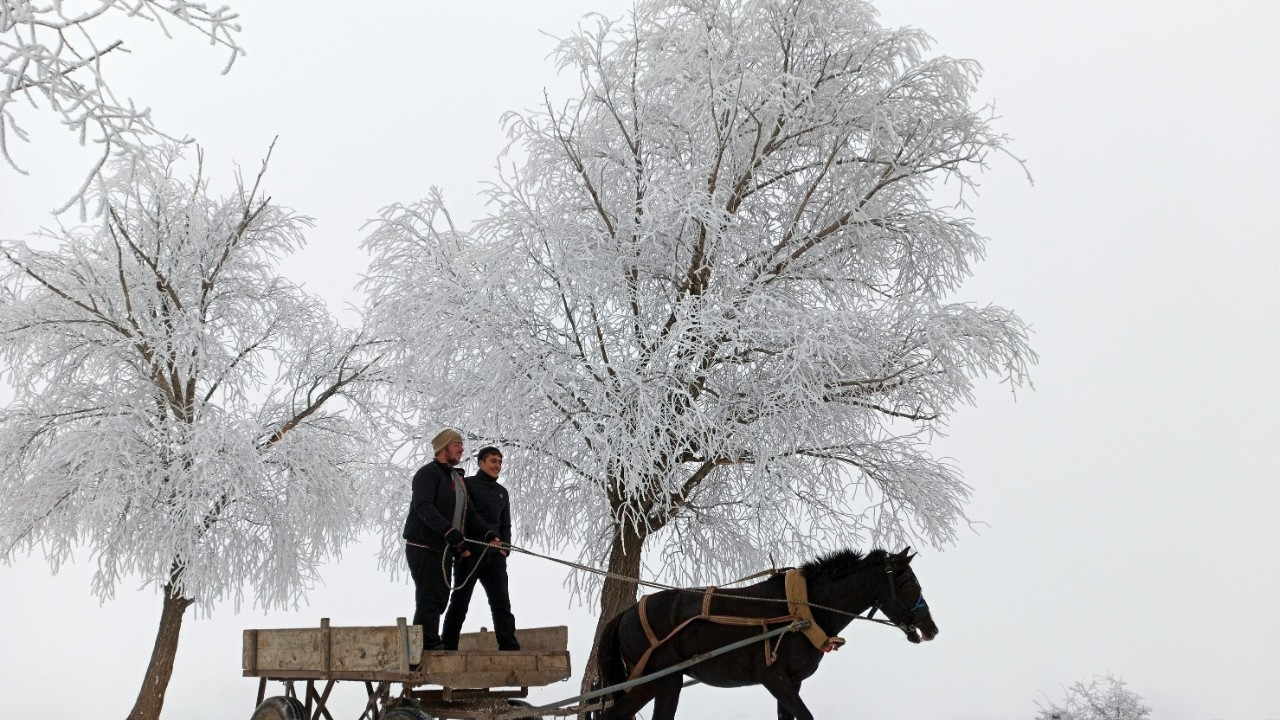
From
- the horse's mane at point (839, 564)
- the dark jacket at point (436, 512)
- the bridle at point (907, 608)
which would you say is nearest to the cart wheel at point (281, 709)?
the dark jacket at point (436, 512)

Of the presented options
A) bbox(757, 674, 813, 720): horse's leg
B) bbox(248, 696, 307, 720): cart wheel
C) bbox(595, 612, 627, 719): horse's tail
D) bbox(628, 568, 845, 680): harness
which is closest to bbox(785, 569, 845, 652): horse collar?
bbox(628, 568, 845, 680): harness

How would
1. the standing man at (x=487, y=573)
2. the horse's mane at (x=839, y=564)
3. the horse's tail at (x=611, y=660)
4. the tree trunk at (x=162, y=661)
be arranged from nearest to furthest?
the horse's mane at (x=839, y=564) < the standing man at (x=487, y=573) < the horse's tail at (x=611, y=660) < the tree trunk at (x=162, y=661)

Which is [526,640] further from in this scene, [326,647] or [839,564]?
[839,564]

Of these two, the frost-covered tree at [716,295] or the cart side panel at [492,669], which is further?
the frost-covered tree at [716,295]

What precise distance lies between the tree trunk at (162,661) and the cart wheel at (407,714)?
6931mm

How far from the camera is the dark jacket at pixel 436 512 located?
791 centimetres

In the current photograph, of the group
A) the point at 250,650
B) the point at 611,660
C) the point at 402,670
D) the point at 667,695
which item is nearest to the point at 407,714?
the point at 402,670

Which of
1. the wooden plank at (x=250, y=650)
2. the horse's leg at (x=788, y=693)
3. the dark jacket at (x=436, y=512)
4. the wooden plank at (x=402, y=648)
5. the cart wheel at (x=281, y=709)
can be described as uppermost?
the dark jacket at (x=436, y=512)

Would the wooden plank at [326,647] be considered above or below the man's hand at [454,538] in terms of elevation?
below

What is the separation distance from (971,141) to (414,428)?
6.22m

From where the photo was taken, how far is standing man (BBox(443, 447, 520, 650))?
27.0 feet

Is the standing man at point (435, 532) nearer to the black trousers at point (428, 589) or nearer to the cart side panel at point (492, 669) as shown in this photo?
the black trousers at point (428, 589)

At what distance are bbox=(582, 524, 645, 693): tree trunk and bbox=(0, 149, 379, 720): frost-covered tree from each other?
3.69m

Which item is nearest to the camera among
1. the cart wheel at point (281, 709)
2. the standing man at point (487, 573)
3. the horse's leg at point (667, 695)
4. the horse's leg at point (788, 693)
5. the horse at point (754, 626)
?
the horse's leg at point (788, 693)
